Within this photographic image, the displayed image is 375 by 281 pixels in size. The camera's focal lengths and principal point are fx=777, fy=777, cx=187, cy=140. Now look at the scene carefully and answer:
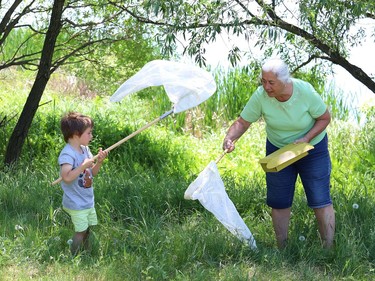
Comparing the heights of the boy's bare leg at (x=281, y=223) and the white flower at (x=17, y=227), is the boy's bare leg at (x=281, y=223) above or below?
below

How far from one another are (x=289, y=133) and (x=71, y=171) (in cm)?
155

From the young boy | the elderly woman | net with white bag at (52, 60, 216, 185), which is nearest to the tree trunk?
net with white bag at (52, 60, 216, 185)

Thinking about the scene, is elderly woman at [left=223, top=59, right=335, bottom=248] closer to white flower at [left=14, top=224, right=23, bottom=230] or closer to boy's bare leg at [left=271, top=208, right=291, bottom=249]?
boy's bare leg at [left=271, top=208, right=291, bottom=249]

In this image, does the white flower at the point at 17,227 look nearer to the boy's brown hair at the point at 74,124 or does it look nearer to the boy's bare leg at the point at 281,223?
the boy's brown hair at the point at 74,124

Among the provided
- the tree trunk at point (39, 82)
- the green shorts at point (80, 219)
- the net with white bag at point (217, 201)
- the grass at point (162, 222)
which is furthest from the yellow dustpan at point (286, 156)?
the tree trunk at point (39, 82)

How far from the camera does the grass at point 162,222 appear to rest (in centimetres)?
501

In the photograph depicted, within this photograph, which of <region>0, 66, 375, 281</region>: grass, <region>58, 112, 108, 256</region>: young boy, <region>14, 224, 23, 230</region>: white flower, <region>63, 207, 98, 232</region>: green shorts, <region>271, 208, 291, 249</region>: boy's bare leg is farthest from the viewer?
<region>271, 208, 291, 249</region>: boy's bare leg

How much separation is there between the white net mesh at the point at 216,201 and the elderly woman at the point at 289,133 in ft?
0.87

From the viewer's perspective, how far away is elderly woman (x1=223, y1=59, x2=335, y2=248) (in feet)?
17.4

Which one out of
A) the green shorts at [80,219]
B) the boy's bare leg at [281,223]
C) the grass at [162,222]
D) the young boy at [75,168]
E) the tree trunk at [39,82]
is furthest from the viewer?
the tree trunk at [39,82]

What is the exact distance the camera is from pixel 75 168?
508 centimetres

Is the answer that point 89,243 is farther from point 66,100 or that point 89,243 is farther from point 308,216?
point 66,100

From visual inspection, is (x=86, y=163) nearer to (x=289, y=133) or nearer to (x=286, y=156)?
(x=286, y=156)

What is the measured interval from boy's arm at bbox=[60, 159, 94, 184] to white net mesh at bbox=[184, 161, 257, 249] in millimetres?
731
